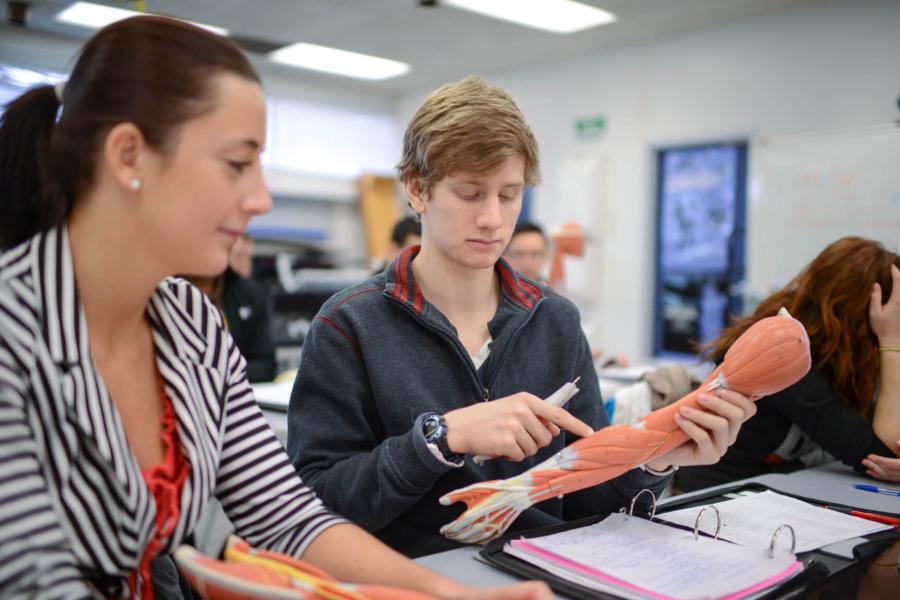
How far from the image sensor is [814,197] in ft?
15.2

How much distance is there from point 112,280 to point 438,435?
495 mm

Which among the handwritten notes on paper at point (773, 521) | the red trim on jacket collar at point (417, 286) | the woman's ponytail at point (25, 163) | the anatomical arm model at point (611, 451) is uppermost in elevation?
the woman's ponytail at point (25, 163)

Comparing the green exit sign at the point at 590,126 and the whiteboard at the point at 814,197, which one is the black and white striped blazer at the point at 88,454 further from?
the green exit sign at the point at 590,126

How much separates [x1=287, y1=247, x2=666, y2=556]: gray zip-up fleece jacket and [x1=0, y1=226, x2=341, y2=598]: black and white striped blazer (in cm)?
19

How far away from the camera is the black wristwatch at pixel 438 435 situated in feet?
3.62

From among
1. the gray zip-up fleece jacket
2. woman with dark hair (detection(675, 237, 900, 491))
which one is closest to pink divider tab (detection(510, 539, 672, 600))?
the gray zip-up fleece jacket

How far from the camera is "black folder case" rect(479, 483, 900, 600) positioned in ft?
3.08

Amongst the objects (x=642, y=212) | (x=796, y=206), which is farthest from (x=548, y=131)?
(x=796, y=206)

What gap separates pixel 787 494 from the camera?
1.47 metres

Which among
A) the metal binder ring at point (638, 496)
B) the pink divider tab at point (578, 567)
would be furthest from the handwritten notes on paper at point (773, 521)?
the pink divider tab at point (578, 567)

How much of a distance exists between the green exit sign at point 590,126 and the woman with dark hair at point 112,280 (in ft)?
17.1

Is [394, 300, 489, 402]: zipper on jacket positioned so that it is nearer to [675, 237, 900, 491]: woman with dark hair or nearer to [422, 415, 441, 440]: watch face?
[422, 415, 441, 440]: watch face

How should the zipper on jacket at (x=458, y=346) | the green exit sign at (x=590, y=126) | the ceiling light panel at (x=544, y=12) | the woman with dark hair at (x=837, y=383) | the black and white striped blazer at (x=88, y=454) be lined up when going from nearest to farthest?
the black and white striped blazer at (x=88, y=454)
the zipper on jacket at (x=458, y=346)
the woman with dark hair at (x=837, y=383)
the ceiling light panel at (x=544, y=12)
the green exit sign at (x=590, y=126)

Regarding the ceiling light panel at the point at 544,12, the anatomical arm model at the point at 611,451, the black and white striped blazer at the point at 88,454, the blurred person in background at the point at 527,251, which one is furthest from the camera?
the ceiling light panel at the point at 544,12
